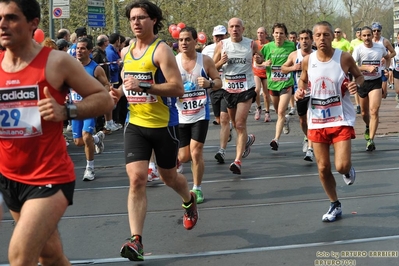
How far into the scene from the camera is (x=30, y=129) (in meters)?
4.35

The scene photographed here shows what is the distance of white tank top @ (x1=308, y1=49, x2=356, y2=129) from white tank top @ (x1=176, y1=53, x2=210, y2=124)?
1796 millimetres

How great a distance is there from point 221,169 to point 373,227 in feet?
14.2

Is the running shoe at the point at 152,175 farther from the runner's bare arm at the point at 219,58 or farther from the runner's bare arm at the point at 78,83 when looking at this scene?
the runner's bare arm at the point at 78,83

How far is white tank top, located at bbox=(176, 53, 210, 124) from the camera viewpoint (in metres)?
9.10

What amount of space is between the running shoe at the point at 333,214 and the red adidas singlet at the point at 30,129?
373cm

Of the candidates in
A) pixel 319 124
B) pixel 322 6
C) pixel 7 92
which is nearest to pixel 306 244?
pixel 319 124

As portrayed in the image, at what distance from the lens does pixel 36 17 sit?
446 cm

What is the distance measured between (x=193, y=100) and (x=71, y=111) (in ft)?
16.3

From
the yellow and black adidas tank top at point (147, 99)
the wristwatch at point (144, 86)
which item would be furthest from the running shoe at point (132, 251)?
the wristwatch at point (144, 86)

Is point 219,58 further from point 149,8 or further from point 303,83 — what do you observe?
point 149,8

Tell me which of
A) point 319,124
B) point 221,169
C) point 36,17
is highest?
point 36,17

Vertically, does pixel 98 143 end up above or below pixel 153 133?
below

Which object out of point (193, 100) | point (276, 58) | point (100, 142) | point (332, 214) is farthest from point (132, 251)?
point (276, 58)

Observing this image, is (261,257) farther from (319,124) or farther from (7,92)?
(7,92)
